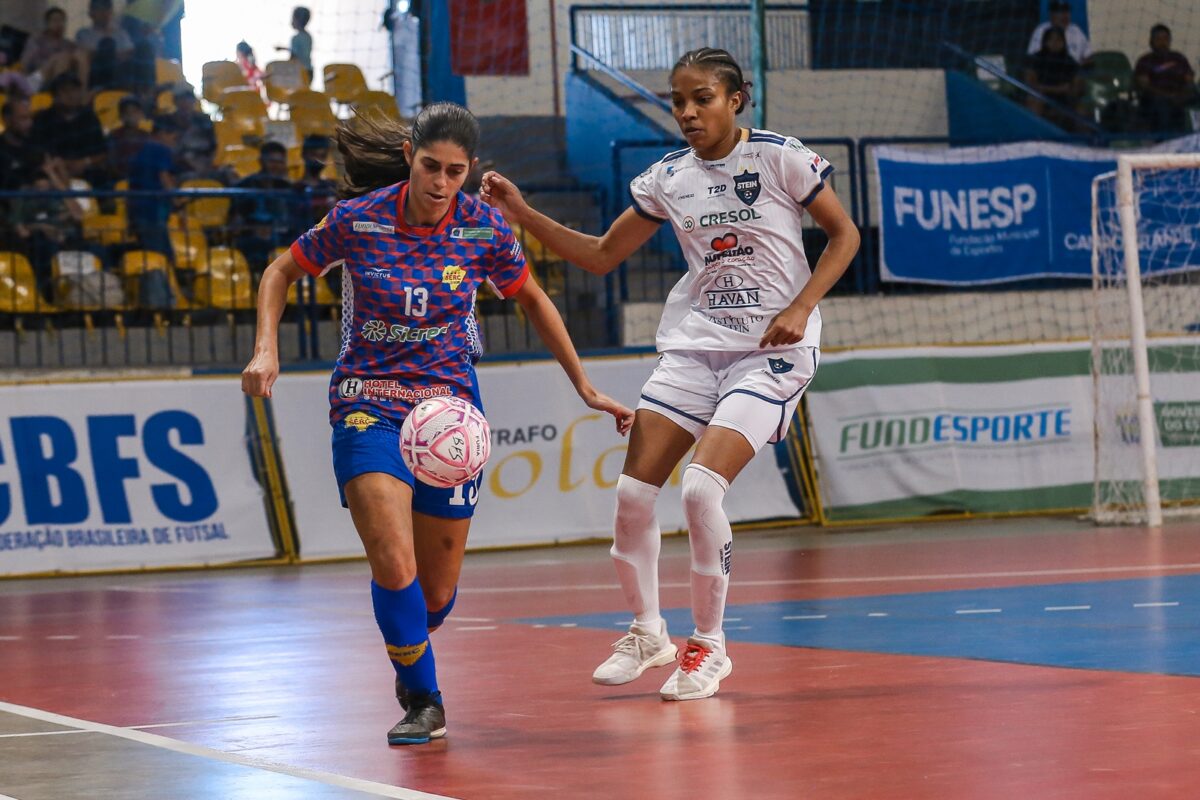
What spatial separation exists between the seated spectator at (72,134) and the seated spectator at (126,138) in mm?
109

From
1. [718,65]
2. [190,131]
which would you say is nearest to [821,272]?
[718,65]

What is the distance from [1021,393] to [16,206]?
8.96 metres

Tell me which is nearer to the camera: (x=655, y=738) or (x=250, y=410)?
(x=655, y=738)

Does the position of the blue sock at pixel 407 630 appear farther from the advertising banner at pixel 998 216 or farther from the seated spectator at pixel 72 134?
the advertising banner at pixel 998 216

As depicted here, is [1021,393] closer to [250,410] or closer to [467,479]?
[250,410]

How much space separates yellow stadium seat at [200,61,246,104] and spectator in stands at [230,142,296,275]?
83.4 inches

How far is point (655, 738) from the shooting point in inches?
221

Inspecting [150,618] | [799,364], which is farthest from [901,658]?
[150,618]

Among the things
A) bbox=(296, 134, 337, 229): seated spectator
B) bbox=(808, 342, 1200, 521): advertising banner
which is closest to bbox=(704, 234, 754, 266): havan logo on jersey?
bbox=(808, 342, 1200, 521): advertising banner

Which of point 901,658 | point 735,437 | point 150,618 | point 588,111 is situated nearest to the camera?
point 735,437

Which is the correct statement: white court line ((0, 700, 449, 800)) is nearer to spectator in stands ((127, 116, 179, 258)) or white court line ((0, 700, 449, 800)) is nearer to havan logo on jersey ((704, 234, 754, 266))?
havan logo on jersey ((704, 234, 754, 266))

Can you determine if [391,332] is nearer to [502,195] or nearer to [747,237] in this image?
[502,195]

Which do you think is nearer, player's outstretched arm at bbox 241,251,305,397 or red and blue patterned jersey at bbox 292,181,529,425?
player's outstretched arm at bbox 241,251,305,397

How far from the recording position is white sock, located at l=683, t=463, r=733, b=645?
6531 mm
